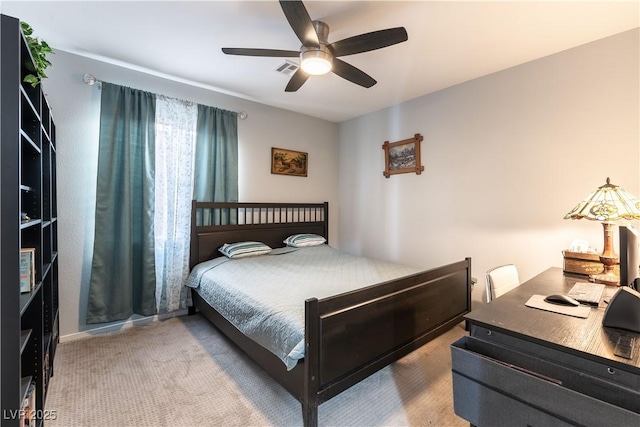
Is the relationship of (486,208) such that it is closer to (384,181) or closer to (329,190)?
(384,181)

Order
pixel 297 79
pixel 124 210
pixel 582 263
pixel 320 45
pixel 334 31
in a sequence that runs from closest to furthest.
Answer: pixel 320 45 → pixel 582 263 → pixel 334 31 → pixel 297 79 → pixel 124 210

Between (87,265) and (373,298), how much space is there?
2.80m

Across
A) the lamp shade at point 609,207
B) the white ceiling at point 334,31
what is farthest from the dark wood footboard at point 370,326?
the white ceiling at point 334,31

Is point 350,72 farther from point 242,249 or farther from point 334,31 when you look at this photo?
point 242,249

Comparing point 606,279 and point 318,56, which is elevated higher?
point 318,56

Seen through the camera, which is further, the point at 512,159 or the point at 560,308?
the point at 512,159

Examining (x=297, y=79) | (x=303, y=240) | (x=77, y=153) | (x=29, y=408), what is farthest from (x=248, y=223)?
(x=29, y=408)

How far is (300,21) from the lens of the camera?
1626 millimetres

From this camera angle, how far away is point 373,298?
1809 mm

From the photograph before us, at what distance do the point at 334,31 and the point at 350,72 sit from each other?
1.17ft

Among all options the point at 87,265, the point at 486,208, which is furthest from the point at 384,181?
the point at 87,265

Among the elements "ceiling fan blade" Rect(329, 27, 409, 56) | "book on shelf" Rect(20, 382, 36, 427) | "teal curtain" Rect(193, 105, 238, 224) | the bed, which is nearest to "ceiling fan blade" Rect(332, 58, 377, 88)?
"ceiling fan blade" Rect(329, 27, 409, 56)

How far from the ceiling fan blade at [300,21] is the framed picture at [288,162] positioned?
7.18 ft

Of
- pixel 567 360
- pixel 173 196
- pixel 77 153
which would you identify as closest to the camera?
pixel 567 360
